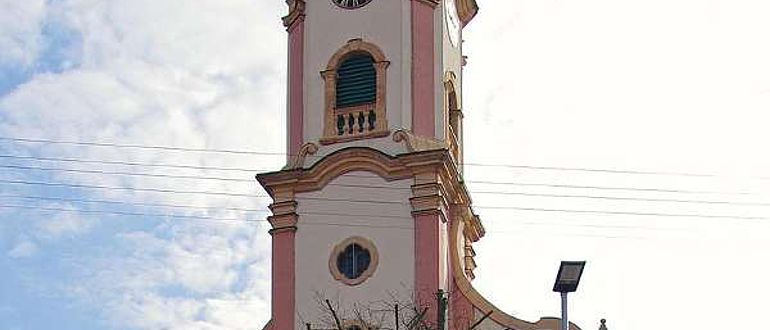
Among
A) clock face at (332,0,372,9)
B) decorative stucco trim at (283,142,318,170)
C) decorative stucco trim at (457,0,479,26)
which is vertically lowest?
decorative stucco trim at (283,142,318,170)

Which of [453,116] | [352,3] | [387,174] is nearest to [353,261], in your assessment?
[387,174]

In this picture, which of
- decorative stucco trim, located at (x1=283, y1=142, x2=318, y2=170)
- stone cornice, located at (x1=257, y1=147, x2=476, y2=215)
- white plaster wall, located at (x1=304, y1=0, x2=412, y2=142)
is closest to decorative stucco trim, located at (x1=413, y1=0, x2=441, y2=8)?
white plaster wall, located at (x1=304, y1=0, x2=412, y2=142)

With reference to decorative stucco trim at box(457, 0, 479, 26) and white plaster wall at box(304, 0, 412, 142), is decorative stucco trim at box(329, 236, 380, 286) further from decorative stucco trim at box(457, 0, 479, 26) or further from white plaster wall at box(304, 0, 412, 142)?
decorative stucco trim at box(457, 0, 479, 26)

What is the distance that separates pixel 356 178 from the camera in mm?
38125

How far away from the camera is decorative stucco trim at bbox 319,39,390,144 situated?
Answer: 38.6 meters

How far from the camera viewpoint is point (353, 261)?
3781 centimetres

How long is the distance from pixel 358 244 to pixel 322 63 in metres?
4.92

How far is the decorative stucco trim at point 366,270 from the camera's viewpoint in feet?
123

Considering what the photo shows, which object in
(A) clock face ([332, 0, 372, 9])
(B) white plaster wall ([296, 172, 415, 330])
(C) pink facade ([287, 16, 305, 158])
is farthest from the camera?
(A) clock face ([332, 0, 372, 9])

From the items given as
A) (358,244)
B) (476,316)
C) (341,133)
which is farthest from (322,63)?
(476,316)

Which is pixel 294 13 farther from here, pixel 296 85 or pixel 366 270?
pixel 366 270

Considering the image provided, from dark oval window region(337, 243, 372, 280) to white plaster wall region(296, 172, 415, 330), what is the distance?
28 centimetres

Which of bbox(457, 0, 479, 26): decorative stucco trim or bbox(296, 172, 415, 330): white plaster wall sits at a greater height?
bbox(457, 0, 479, 26): decorative stucco trim

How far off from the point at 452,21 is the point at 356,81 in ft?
13.2
